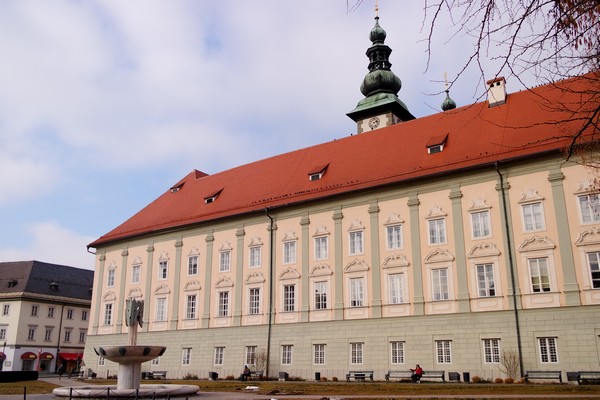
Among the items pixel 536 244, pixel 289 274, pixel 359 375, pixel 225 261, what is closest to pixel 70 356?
pixel 225 261

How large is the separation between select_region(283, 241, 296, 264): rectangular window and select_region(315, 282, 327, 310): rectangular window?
2.51 meters

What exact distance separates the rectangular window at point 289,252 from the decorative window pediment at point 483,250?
450 inches

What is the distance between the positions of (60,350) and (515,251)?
5387 cm

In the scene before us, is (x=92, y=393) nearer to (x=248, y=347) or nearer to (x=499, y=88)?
(x=248, y=347)

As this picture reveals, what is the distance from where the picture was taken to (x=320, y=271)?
3488 centimetres

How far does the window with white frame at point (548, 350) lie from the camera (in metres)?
26.5

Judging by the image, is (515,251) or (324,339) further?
(324,339)

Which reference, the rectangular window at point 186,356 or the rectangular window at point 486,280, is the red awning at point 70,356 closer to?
the rectangular window at point 186,356

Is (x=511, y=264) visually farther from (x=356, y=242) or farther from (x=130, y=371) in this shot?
(x=130, y=371)

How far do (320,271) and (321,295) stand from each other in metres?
1.46

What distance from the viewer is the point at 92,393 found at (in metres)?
18.7

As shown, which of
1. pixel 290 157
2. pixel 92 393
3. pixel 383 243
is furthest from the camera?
pixel 290 157

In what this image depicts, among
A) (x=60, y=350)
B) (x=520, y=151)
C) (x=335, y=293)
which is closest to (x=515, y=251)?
(x=520, y=151)

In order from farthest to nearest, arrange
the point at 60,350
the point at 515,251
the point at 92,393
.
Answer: the point at 60,350, the point at 515,251, the point at 92,393
